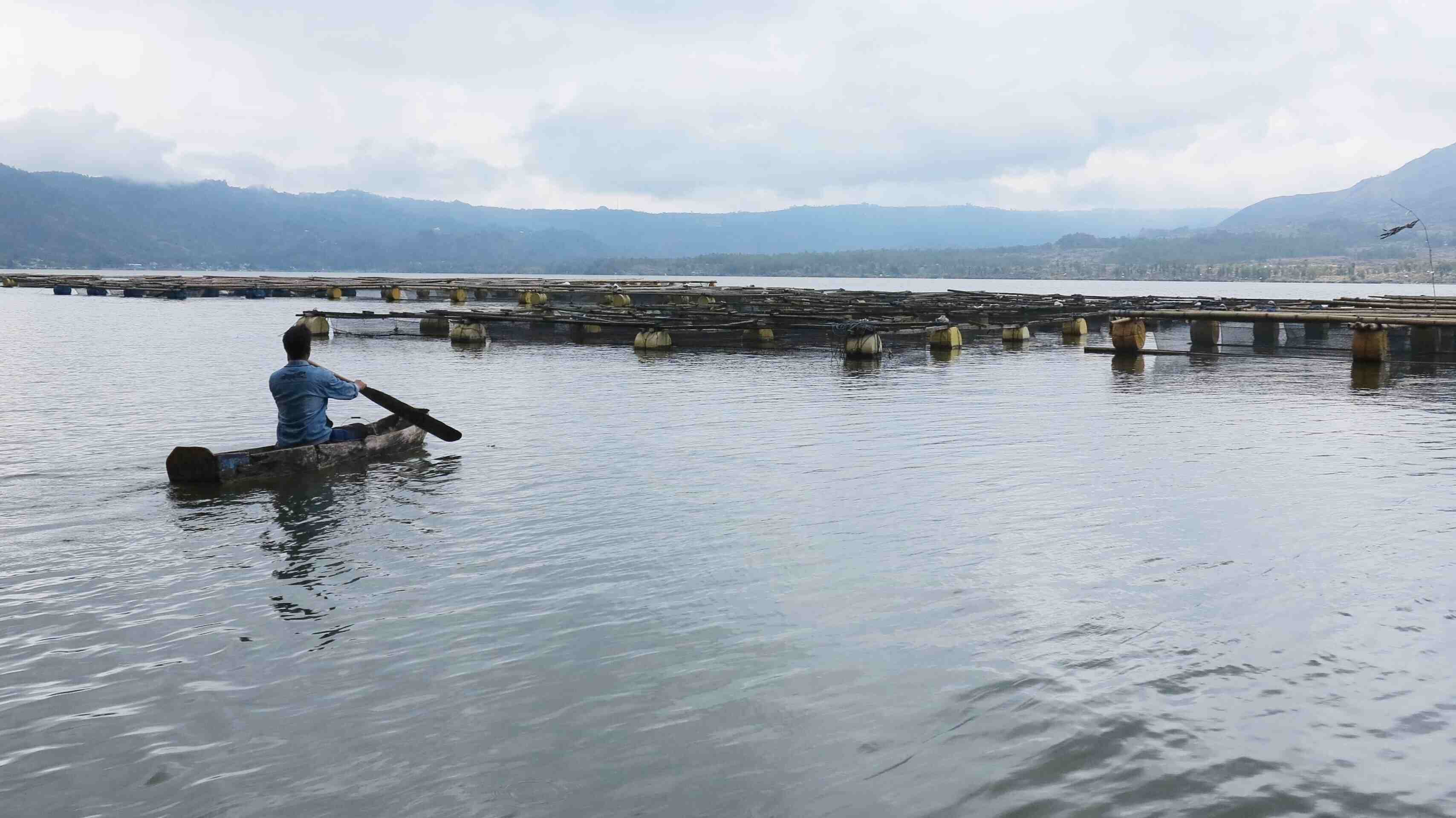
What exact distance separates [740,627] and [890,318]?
43961 millimetres

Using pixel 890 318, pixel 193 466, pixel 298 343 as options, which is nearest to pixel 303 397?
pixel 298 343

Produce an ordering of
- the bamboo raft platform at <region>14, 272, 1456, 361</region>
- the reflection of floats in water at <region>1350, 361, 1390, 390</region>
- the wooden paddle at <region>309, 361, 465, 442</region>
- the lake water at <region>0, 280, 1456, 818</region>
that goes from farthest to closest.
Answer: the bamboo raft platform at <region>14, 272, 1456, 361</region> → the reflection of floats in water at <region>1350, 361, 1390, 390</region> → the wooden paddle at <region>309, 361, 465, 442</region> → the lake water at <region>0, 280, 1456, 818</region>

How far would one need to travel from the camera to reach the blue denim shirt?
15.4m

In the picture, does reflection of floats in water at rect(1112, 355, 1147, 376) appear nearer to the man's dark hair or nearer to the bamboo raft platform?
the bamboo raft platform

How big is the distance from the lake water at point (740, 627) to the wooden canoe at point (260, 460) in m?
0.29

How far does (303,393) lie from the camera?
15.6m

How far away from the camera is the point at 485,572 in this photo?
10750 millimetres

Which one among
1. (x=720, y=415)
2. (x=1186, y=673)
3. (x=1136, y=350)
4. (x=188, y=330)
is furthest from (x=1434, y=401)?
(x=188, y=330)

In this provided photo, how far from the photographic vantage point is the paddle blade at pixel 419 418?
17891 millimetres

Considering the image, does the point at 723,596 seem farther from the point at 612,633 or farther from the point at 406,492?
the point at 406,492

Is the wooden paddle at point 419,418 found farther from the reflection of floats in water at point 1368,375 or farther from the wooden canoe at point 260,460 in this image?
the reflection of floats in water at point 1368,375

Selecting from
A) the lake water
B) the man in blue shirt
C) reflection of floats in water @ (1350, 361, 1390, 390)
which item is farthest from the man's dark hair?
reflection of floats in water @ (1350, 361, 1390, 390)

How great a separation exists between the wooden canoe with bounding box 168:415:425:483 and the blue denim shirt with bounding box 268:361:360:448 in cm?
27

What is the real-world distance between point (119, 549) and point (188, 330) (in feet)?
149
